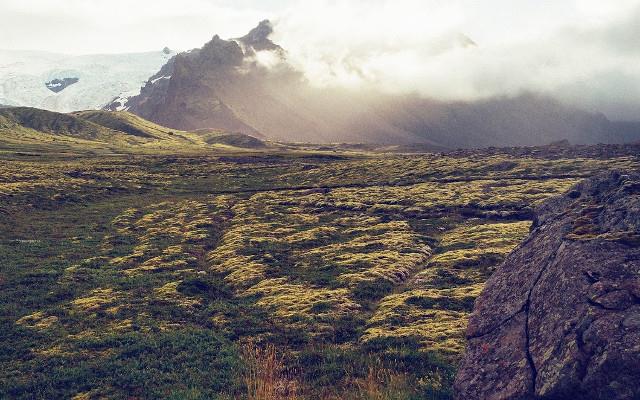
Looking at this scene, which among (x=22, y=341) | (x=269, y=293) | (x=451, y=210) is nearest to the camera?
(x=22, y=341)

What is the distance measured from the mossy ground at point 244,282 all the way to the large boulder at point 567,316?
4074 mm

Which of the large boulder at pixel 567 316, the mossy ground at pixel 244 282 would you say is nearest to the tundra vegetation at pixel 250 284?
the mossy ground at pixel 244 282

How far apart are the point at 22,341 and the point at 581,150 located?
490ft

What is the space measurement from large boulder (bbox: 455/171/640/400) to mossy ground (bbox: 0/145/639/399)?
4.07 m

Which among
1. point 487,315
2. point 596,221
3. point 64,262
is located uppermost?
point 596,221

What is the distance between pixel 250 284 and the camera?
4844cm

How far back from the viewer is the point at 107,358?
105ft

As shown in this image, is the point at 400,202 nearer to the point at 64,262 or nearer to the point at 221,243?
the point at 221,243

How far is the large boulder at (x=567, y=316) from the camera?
59.6ft

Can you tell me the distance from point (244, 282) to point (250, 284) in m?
0.73

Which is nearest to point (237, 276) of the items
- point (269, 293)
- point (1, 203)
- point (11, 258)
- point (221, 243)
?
point (269, 293)

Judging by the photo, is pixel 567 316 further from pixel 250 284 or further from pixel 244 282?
pixel 244 282

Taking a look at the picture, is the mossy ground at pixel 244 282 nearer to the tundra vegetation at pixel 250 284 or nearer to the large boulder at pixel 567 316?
the tundra vegetation at pixel 250 284

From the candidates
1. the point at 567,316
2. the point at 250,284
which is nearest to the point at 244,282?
the point at 250,284
